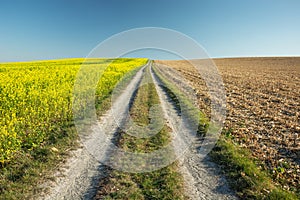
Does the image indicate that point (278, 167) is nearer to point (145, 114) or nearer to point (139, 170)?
point (139, 170)

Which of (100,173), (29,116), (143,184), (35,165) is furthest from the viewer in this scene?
(29,116)

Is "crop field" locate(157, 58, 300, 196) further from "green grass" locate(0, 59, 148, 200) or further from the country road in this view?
"green grass" locate(0, 59, 148, 200)

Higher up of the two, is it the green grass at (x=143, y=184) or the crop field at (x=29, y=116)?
the crop field at (x=29, y=116)

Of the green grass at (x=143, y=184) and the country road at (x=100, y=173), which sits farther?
the country road at (x=100, y=173)

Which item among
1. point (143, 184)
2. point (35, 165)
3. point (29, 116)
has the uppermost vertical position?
point (29, 116)

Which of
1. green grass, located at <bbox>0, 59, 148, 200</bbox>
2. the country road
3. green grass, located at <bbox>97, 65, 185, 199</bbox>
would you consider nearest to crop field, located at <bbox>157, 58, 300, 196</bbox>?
the country road

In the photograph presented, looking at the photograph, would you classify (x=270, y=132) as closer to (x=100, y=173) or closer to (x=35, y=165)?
(x=100, y=173)

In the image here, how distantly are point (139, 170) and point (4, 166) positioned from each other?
4.09 meters

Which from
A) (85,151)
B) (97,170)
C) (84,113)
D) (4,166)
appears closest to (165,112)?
(84,113)

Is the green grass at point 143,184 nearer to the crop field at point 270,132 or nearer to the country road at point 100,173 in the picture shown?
the country road at point 100,173

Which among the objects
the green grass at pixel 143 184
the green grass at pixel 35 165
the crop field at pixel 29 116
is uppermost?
the crop field at pixel 29 116

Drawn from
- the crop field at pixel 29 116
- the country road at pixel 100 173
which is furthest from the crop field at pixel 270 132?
the crop field at pixel 29 116

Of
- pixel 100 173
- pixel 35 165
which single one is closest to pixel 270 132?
pixel 100 173

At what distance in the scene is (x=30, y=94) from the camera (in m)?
12.1
